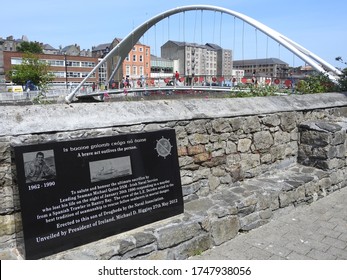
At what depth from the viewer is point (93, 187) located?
2775 millimetres

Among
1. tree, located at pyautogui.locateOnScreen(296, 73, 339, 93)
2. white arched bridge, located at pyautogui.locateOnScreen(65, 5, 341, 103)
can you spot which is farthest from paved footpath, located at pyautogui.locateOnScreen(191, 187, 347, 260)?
white arched bridge, located at pyautogui.locateOnScreen(65, 5, 341, 103)

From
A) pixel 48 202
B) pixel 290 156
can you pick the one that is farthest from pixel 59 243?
pixel 290 156

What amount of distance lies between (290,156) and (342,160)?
814mm

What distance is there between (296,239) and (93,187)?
7.07 feet

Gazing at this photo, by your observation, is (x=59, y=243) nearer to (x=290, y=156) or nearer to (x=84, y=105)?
(x=84, y=105)

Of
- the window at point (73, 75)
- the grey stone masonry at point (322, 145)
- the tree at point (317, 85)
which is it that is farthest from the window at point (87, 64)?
the grey stone masonry at point (322, 145)

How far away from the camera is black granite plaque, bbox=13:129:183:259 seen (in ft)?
8.21

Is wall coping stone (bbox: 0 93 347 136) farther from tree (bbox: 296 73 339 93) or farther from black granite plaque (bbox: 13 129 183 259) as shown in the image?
tree (bbox: 296 73 339 93)

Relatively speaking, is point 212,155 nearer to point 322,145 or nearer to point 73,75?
point 322,145

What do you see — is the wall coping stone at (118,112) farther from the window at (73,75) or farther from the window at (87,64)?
the window at (87,64)

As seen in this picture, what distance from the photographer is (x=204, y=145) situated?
12.3 feet

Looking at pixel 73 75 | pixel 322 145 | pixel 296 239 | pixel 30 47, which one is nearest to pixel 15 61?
pixel 30 47

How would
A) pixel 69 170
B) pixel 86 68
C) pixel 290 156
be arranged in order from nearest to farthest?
pixel 69 170
pixel 290 156
pixel 86 68
